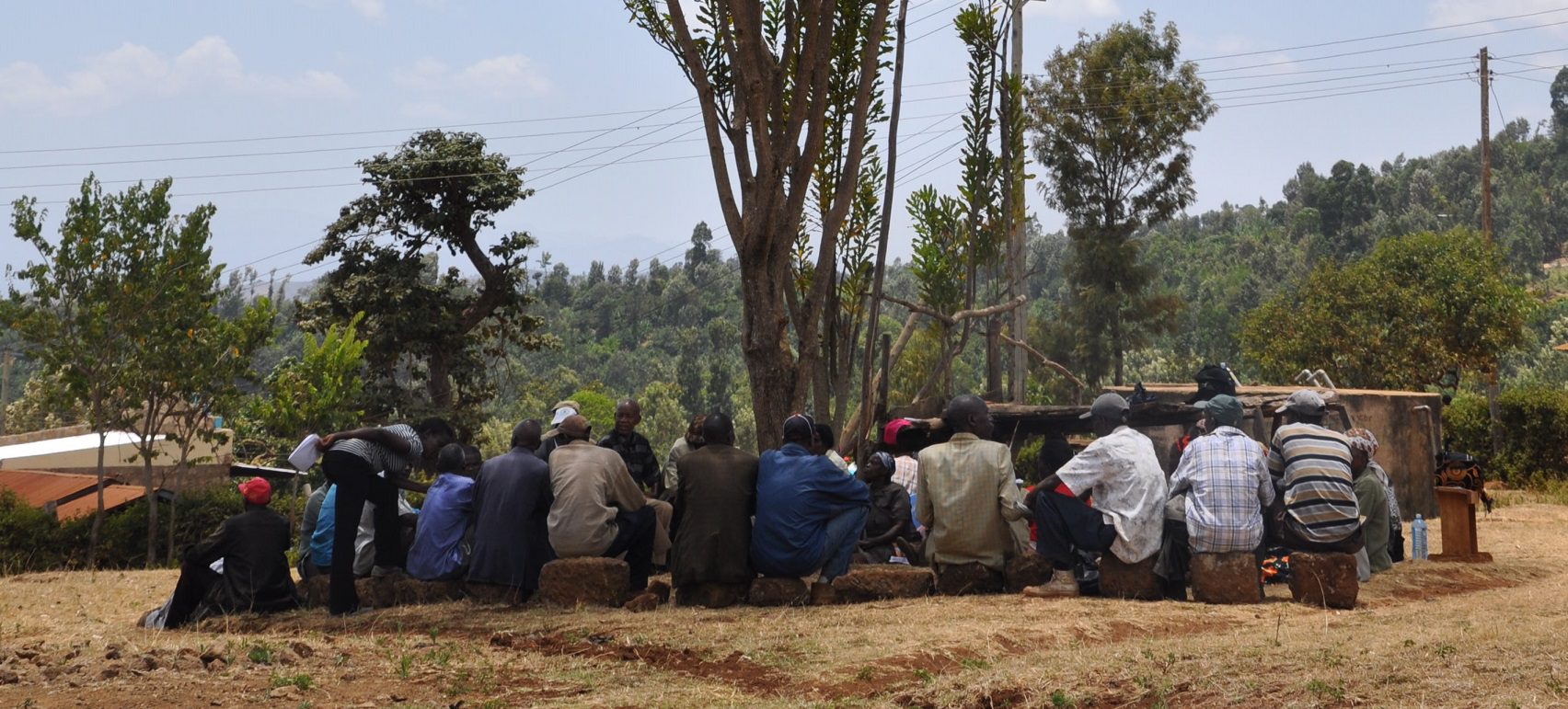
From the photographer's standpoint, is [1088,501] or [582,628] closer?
[582,628]

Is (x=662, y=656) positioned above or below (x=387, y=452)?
below

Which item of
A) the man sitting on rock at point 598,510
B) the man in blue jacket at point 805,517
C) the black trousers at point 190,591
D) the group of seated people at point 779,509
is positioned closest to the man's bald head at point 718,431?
the group of seated people at point 779,509

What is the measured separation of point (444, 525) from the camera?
10000 millimetres

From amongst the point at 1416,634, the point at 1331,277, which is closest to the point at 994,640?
the point at 1416,634

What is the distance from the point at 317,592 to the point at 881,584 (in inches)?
161

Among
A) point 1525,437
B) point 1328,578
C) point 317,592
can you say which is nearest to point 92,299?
point 317,592

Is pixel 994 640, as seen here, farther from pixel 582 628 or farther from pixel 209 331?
pixel 209 331

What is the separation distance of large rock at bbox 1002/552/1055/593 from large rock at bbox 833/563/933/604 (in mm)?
546

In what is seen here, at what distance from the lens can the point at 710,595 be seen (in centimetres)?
948

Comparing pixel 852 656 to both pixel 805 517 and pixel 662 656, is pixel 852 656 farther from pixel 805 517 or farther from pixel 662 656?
pixel 805 517

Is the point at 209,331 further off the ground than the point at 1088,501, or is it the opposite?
the point at 209,331

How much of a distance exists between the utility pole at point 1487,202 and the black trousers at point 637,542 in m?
19.4

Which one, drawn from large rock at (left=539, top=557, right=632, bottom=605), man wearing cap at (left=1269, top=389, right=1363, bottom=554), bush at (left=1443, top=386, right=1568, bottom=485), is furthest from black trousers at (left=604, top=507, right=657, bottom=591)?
bush at (left=1443, top=386, right=1568, bottom=485)

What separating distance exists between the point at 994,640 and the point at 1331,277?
2801 centimetres
